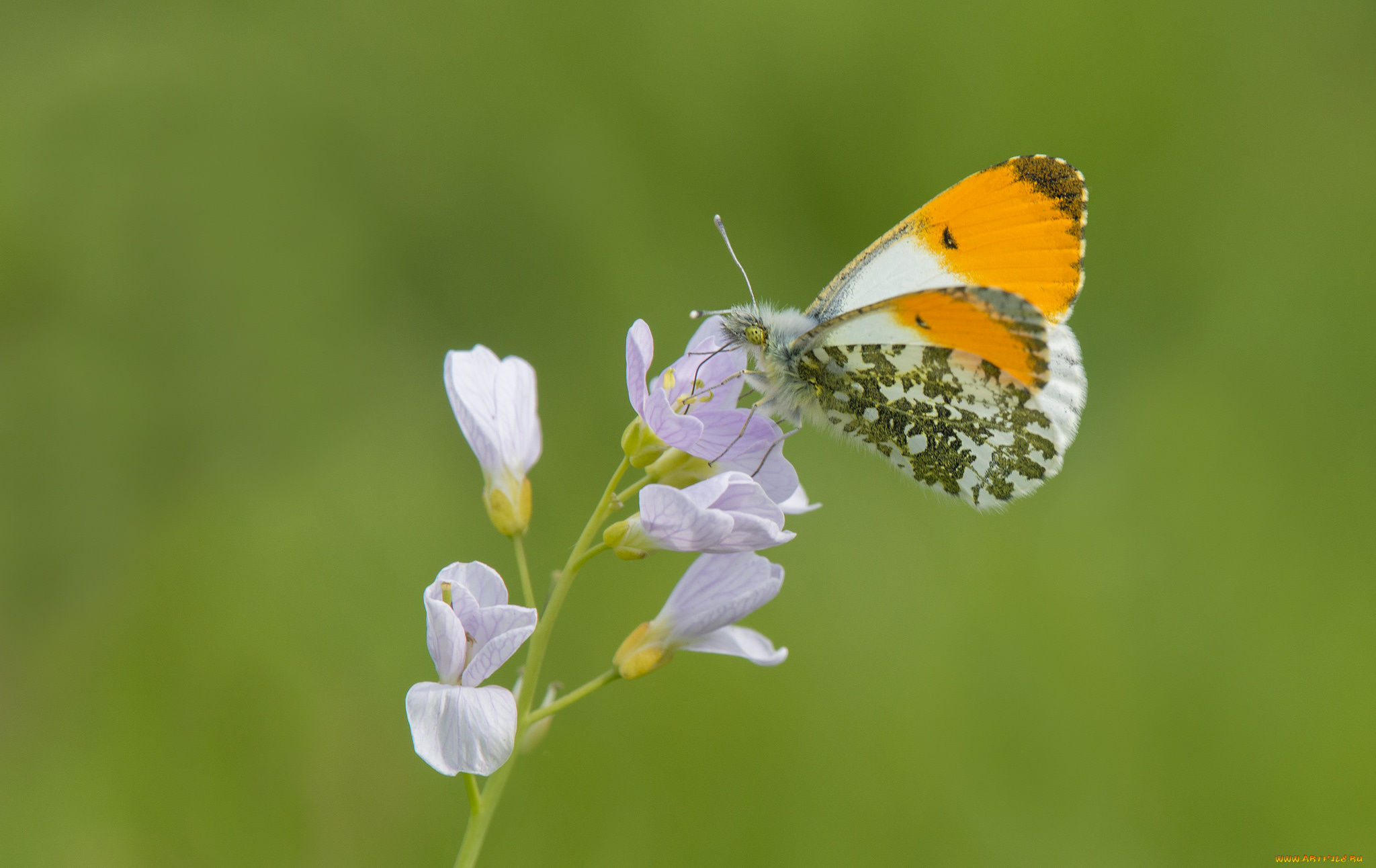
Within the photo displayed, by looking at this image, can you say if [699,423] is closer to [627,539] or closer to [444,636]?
[627,539]

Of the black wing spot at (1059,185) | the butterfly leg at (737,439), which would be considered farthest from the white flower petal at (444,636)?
the black wing spot at (1059,185)

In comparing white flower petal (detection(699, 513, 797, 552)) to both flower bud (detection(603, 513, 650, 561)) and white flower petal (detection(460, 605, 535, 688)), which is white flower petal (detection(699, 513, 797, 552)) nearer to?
flower bud (detection(603, 513, 650, 561))

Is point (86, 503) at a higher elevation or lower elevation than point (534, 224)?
lower

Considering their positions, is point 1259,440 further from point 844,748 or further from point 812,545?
point 844,748

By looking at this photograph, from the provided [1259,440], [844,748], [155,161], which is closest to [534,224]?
[155,161]

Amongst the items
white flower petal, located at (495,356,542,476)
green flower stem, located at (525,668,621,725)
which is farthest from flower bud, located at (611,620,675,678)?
white flower petal, located at (495,356,542,476)

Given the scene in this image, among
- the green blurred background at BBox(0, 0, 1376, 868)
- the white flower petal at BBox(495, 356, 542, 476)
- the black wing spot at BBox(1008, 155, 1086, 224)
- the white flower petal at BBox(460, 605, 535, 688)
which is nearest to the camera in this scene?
the white flower petal at BBox(460, 605, 535, 688)

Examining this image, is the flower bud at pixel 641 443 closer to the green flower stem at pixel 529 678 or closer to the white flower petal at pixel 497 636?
the green flower stem at pixel 529 678
